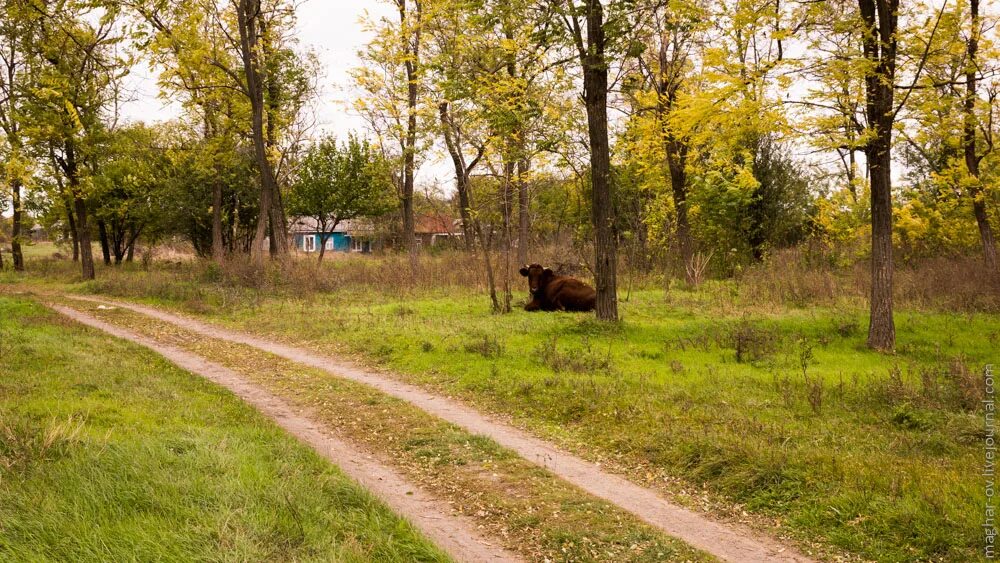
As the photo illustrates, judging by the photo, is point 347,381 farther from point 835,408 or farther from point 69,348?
point 835,408

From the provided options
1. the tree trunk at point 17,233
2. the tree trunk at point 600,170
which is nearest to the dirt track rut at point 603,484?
the tree trunk at point 600,170

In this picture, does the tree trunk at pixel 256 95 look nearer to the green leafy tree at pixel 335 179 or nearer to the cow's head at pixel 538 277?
the green leafy tree at pixel 335 179

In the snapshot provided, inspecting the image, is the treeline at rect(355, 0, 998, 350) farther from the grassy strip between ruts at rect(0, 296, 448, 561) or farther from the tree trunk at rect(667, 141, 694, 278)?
the grassy strip between ruts at rect(0, 296, 448, 561)

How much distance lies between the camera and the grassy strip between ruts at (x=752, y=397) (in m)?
5.41

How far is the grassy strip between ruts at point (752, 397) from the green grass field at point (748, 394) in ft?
0.07

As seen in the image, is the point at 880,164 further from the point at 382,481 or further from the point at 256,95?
the point at 256,95

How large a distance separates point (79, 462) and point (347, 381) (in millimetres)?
5046

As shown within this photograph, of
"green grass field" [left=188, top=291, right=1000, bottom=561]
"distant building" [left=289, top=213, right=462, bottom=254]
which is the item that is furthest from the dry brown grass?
"distant building" [left=289, top=213, right=462, bottom=254]

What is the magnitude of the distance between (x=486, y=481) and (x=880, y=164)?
9379mm

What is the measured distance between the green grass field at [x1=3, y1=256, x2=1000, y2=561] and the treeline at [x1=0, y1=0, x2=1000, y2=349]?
5.15ft

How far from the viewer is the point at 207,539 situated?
4.25 meters

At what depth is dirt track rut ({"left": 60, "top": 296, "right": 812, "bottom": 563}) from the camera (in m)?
5.03

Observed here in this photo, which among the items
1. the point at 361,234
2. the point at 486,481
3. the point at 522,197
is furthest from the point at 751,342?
the point at 361,234

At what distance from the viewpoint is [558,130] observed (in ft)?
46.0
